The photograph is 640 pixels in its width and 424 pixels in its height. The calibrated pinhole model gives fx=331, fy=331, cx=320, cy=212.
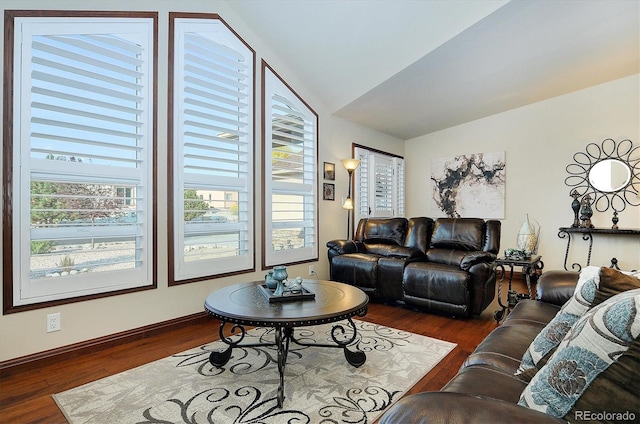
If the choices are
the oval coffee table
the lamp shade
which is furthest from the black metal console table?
the oval coffee table

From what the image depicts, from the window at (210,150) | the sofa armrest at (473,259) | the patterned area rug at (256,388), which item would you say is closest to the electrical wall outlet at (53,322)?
the patterned area rug at (256,388)

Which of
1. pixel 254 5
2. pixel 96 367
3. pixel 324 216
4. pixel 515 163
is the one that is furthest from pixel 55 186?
pixel 515 163

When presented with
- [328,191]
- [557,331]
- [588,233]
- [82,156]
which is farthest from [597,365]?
[588,233]

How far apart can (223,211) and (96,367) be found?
1.67m

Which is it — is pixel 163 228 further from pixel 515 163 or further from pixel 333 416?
pixel 515 163

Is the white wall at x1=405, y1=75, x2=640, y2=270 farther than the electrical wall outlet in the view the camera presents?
Yes

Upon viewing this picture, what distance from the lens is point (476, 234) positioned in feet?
12.4

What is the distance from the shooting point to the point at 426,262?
12.6 feet

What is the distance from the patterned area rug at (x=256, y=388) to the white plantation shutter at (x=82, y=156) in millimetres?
902

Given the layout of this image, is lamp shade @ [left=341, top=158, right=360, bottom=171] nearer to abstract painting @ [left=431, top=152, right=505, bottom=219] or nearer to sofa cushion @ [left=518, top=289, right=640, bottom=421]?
abstract painting @ [left=431, top=152, right=505, bottom=219]

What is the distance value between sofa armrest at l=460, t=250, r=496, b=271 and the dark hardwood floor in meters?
0.56

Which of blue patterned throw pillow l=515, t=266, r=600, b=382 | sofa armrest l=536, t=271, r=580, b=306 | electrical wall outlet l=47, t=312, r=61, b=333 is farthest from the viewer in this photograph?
electrical wall outlet l=47, t=312, r=61, b=333

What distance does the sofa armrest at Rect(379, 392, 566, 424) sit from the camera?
28.6 inches

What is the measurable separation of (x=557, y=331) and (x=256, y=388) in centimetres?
164
